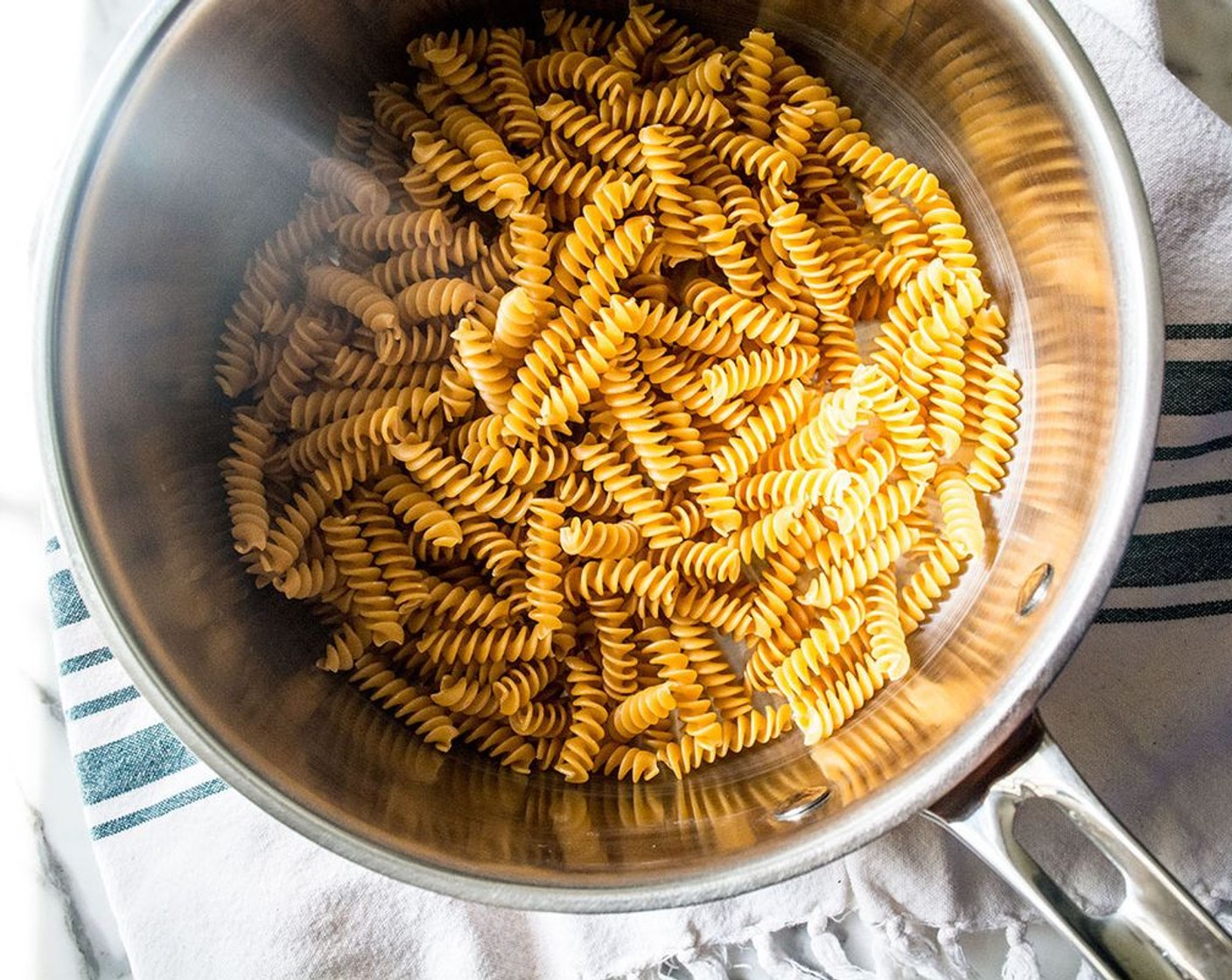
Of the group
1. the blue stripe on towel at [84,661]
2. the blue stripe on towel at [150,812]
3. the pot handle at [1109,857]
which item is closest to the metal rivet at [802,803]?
the pot handle at [1109,857]

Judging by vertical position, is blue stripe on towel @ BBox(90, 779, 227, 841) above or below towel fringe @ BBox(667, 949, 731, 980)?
below

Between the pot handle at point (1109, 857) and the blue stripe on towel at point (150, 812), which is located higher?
the pot handle at point (1109, 857)

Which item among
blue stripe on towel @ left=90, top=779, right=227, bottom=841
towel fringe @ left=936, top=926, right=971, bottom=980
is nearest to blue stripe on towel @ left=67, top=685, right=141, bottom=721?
blue stripe on towel @ left=90, top=779, right=227, bottom=841

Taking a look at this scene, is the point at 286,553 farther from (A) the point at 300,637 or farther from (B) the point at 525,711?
(B) the point at 525,711

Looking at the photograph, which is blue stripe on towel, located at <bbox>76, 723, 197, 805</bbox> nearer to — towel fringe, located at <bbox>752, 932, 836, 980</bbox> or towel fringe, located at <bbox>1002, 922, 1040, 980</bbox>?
towel fringe, located at <bbox>752, 932, 836, 980</bbox>

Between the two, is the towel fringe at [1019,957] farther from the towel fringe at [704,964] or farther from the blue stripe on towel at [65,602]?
the blue stripe on towel at [65,602]

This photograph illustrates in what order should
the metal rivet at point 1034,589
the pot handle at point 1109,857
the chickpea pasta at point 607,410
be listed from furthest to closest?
the chickpea pasta at point 607,410 < the metal rivet at point 1034,589 < the pot handle at point 1109,857
